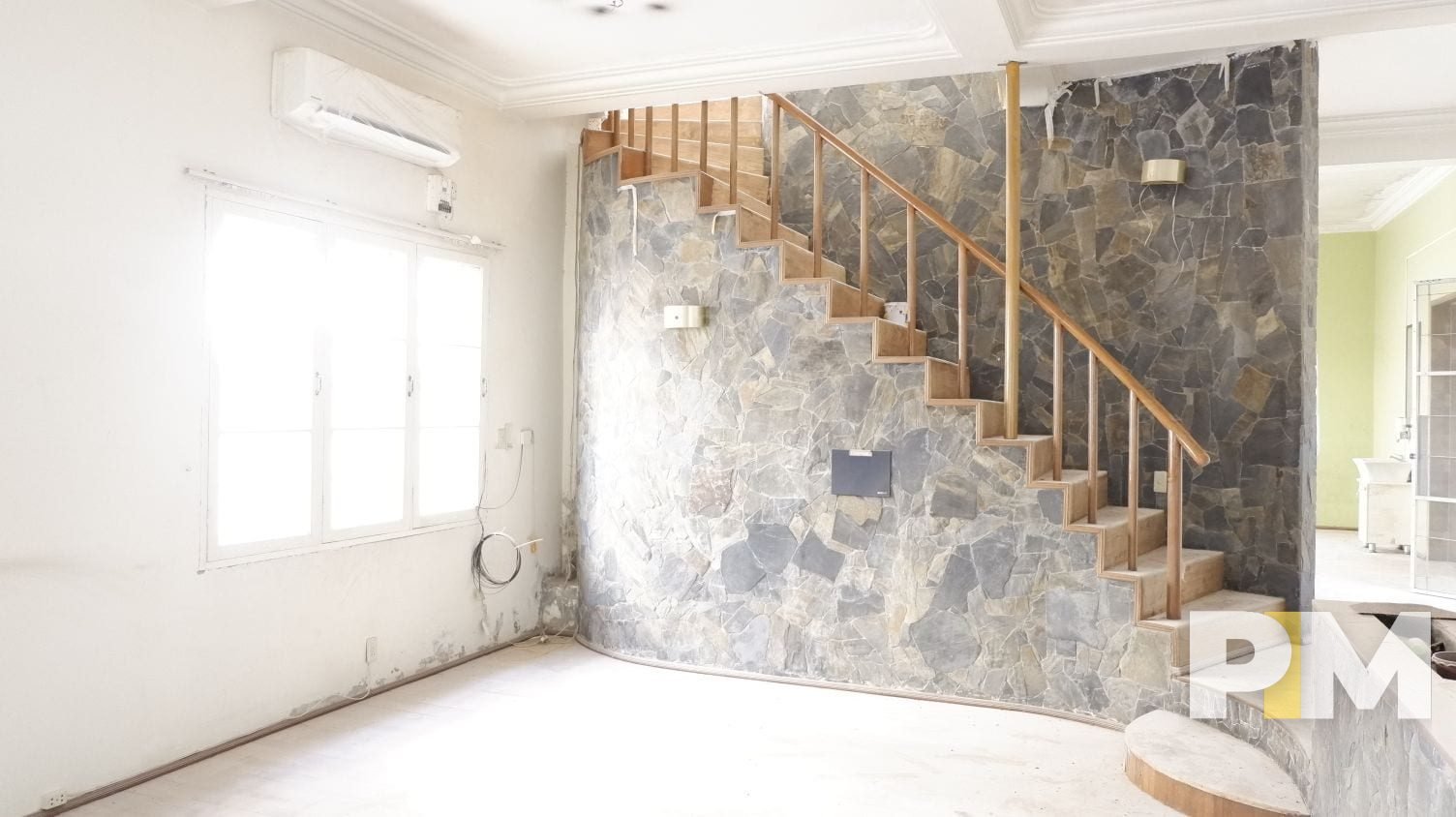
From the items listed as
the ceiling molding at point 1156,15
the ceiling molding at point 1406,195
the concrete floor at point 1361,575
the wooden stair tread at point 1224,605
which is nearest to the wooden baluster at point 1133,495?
the wooden stair tread at point 1224,605

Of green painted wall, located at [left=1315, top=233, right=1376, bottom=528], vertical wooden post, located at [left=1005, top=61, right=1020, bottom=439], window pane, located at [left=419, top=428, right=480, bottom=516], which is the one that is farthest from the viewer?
green painted wall, located at [left=1315, top=233, right=1376, bottom=528]

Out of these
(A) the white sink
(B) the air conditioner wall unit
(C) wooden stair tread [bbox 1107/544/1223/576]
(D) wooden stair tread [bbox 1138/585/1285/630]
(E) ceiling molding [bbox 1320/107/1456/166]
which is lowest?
(D) wooden stair tread [bbox 1138/585/1285/630]

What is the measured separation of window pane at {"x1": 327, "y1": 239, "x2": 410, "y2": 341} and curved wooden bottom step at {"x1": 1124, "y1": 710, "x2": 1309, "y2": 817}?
3.71 meters

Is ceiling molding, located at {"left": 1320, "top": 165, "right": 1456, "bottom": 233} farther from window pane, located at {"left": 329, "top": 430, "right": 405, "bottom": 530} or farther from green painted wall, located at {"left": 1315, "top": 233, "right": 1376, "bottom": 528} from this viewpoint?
window pane, located at {"left": 329, "top": 430, "right": 405, "bottom": 530}

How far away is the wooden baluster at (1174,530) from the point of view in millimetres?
4035

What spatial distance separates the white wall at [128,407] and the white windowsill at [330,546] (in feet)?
0.11

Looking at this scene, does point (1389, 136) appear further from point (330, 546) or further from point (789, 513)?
point (330, 546)

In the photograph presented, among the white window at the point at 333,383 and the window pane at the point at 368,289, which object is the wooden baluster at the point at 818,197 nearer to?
the white window at the point at 333,383

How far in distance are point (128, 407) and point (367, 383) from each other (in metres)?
1.11

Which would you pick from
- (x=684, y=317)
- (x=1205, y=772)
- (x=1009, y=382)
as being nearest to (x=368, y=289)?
(x=684, y=317)

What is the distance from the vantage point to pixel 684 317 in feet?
16.5

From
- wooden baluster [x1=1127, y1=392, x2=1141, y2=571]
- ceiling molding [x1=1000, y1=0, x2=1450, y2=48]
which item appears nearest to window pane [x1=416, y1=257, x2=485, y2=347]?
ceiling molding [x1=1000, y1=0, x2=1450, y2=48]

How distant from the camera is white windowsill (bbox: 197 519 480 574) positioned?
12.1ft

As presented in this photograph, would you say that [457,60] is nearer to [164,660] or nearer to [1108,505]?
[164,660]
